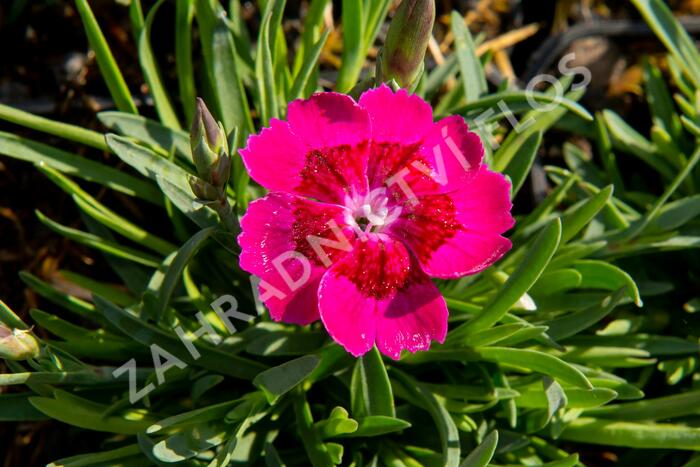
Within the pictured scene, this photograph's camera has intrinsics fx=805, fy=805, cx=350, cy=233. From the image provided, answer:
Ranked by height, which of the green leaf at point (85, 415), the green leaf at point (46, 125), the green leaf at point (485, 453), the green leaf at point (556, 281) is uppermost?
the green leaf at point (46, 125)

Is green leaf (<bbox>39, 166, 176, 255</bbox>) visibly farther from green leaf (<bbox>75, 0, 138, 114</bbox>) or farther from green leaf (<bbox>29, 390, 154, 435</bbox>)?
green leaf (<bbox>29, 390, 154, 435</bbox>)

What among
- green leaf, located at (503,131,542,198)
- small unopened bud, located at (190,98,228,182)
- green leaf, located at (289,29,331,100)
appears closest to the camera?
small unopened bud, located at (190,98,228,182)

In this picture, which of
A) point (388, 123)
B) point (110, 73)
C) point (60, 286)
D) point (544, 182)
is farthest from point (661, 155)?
point (60, 286)

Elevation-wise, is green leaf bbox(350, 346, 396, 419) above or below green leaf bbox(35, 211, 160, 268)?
below

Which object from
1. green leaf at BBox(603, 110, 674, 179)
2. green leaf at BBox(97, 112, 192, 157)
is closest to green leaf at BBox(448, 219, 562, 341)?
green leaf at BBox(97, 112, 192, 157)

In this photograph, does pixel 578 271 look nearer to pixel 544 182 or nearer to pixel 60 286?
pixel 544 182

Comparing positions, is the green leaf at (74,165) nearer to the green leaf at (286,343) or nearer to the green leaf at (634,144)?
the green leaf at (286,343)

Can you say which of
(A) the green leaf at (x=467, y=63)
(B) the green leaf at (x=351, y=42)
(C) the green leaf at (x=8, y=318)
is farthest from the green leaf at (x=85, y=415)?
(A) the green leaf at (x=467, y=63)
